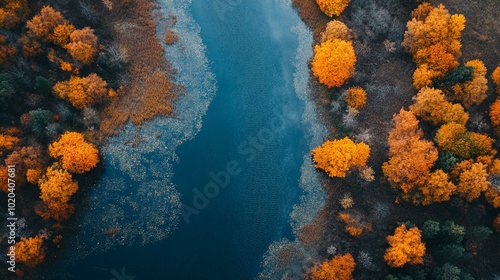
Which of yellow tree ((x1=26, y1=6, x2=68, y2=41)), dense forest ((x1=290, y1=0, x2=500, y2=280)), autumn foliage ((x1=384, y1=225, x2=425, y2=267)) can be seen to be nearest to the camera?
autumn foliage ((x1=384, y1=225, x2=425, y2=267))

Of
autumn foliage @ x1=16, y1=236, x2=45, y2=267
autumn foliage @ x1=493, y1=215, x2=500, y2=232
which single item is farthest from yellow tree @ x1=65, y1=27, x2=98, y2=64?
autumn foliage @ x1=493, y1=215, x2=500, y2=232

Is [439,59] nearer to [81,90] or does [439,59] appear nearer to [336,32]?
[336,32]

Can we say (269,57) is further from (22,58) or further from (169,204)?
(22,58)

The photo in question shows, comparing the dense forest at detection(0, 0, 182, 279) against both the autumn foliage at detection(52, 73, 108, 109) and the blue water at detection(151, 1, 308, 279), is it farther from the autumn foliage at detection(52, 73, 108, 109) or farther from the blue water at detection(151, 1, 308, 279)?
the blue water at detection(151, 1, 308, 279)

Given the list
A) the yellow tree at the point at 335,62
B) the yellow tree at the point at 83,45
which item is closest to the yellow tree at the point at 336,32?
the yellow tree at the point at 335,62

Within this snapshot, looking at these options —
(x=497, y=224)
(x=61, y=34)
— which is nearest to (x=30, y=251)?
(x=61, y=34)
